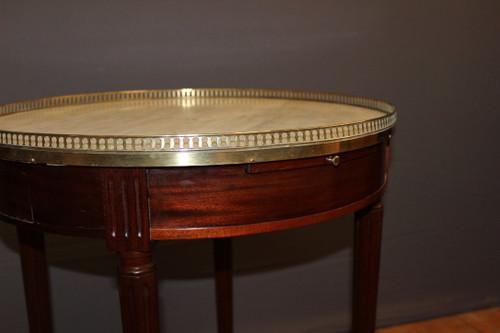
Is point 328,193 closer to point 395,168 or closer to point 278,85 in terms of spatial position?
point 278,85

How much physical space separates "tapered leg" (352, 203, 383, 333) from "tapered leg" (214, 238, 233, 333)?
422 millimetres

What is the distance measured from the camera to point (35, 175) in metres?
0.75

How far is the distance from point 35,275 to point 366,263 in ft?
2.36

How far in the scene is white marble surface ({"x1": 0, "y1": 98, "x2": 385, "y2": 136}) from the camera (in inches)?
32.9

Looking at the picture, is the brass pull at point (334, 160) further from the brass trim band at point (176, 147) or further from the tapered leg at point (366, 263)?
the tapered leg at point (366, 263)

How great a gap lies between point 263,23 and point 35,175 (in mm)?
876

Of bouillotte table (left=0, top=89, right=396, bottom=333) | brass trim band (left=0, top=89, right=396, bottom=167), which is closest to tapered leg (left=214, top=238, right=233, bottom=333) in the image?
bouillotte table (left=0, top=89, right=396, bottom=333)

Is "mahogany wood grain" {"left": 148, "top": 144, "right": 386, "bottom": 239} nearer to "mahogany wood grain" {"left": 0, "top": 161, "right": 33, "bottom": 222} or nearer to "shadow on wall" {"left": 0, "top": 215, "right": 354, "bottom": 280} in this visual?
"mahogany wood grain" {"left": 0, "top": 161, "right": 33, "bottom": 222}

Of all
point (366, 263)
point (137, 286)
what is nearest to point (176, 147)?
point (137, 286)

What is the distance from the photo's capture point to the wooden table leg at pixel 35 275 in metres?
1.14

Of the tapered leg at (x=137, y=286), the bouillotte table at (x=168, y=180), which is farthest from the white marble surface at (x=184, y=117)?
the tapered leg at (x=137, y=286)

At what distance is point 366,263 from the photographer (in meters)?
1.08

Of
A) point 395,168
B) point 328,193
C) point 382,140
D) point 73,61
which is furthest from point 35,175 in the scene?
point 395,168

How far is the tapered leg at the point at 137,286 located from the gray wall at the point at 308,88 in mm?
734
